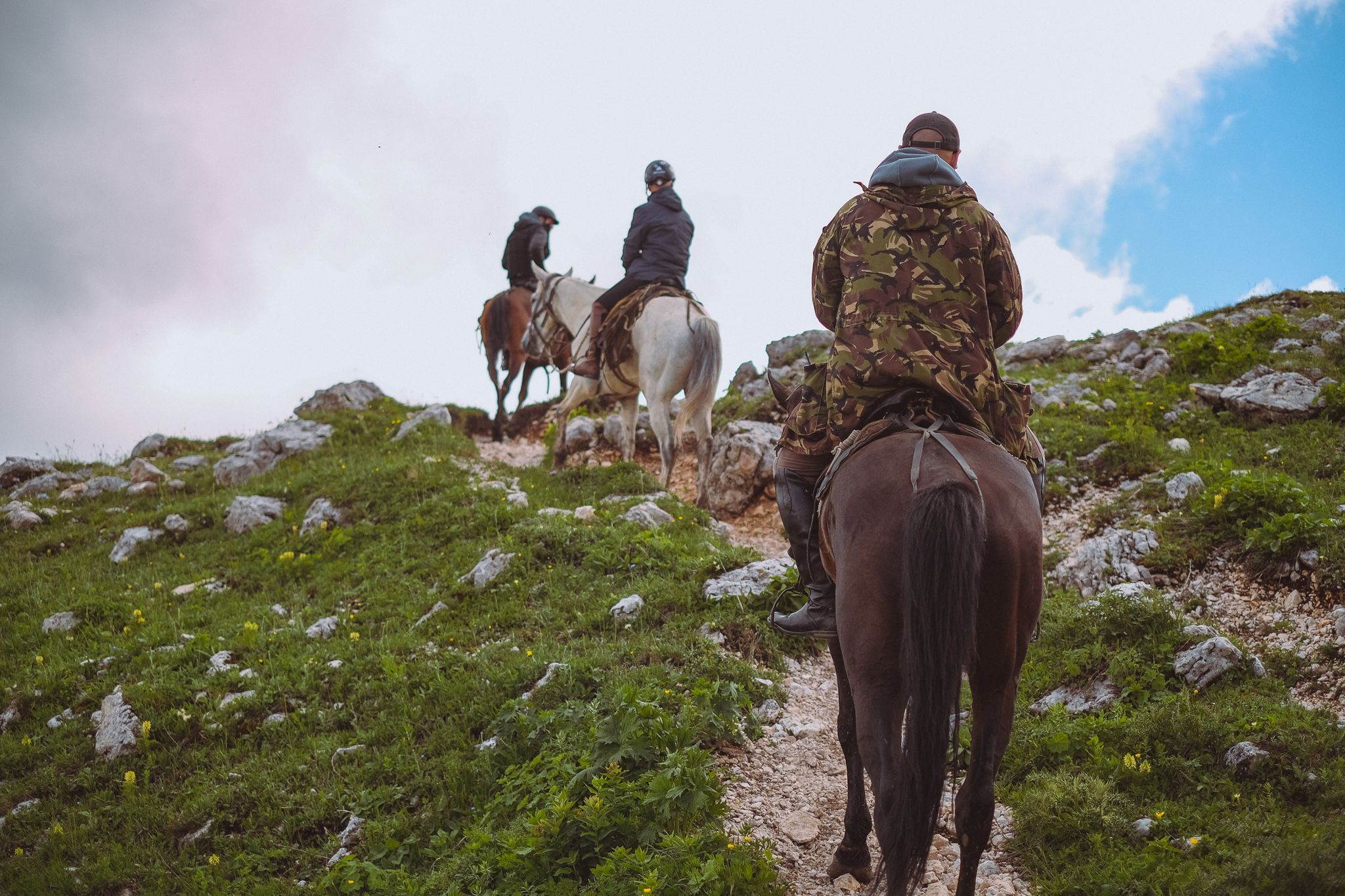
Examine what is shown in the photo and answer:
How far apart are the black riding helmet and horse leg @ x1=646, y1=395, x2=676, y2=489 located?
2.98 meters

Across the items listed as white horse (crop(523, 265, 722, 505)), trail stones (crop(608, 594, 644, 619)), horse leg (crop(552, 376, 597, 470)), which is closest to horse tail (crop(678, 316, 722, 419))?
white horse (crop(523, 265, 722, 505))

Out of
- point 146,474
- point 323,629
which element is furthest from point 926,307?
point 146,474

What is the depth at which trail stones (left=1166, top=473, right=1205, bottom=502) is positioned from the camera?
7636 millimetres

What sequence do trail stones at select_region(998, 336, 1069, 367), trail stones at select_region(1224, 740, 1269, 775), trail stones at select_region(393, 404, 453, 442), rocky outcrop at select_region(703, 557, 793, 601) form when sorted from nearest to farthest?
trail stones at select_region(1224, 740, 1269, 775)
rocky outcrop at select_region(703, 557, 793, 601)
trail stones at select_region(393, 404, 453, 442)
trail stones at select_region(998, 336, 1069, 367)

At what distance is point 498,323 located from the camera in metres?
16.1

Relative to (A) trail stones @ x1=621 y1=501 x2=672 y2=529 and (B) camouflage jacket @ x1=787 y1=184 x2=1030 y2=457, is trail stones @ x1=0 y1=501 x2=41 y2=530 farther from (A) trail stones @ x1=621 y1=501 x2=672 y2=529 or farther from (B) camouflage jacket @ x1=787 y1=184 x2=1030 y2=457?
(B) camouflage jacket @ x1=787 y1=184 x2=1030 y2=457

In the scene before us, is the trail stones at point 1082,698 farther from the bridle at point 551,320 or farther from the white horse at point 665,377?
the bridle at point 551,320

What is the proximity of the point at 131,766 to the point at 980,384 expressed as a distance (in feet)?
21.5

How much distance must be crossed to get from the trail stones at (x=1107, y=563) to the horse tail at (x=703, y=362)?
186 inches

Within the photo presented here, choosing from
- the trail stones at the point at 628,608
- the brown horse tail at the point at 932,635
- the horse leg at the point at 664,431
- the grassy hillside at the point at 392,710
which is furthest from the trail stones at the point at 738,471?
the brown horse tail at the point at 932,635

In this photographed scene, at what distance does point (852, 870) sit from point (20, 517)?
42.2ft

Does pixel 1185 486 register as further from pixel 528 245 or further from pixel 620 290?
pixel 528 245

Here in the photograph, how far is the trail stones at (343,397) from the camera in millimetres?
16688

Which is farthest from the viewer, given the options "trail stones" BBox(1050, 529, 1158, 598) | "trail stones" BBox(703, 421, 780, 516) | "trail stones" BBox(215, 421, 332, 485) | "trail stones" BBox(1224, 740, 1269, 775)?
"trail stones" BBox(215, 421, 332, 485)
